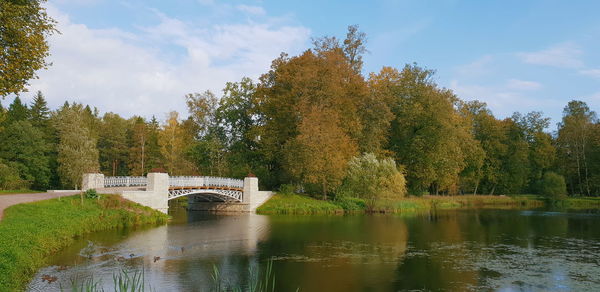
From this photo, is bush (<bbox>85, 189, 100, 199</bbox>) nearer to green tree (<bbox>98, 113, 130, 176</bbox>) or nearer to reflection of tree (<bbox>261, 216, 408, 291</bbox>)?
reflection of tree (<bbox>261, 216, 408, 291</bbox>)

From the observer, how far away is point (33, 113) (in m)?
51.7

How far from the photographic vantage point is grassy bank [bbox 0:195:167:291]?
12916mm

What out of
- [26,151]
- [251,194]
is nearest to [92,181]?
[251,194]

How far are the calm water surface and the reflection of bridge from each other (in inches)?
145

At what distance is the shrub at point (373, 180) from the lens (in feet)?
133

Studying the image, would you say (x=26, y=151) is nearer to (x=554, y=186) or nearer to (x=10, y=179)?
(x=10, y=179)

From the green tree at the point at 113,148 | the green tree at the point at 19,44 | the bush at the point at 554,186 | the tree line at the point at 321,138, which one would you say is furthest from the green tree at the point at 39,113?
the bush at the point at 554,186

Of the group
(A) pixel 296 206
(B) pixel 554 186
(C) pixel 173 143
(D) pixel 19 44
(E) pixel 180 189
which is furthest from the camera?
(C) pixel 173 143

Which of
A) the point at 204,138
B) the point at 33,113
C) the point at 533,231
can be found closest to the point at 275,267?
the point at 533,231

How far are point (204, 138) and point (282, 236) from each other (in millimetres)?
29635

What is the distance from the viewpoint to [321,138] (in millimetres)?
39625

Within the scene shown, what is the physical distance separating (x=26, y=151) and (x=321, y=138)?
30.2m

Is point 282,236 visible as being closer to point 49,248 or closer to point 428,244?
point 428,244

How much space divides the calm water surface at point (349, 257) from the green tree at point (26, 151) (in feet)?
80.3
